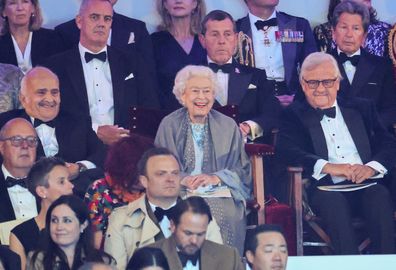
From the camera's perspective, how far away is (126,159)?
23.0ft

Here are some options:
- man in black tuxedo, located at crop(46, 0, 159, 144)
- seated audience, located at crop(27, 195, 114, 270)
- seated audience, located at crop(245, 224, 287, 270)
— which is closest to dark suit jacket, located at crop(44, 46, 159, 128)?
man in black tuxedo, located at crop(46, 0, 159, 144)

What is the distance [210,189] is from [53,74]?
94 cm

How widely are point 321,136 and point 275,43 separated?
28.3 inches

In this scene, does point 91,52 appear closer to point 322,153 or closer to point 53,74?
point 53,74

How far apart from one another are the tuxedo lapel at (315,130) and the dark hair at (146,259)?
1060mm

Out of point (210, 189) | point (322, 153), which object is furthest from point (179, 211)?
point (322, 153)

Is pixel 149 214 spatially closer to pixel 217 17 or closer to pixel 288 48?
pixel 217 17

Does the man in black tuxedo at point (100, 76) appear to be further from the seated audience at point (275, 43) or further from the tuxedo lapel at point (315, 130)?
the tuxedo lapel at point (315, 130)

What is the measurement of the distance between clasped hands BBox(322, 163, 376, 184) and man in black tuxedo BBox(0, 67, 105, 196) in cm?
106

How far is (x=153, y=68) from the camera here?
7590mm

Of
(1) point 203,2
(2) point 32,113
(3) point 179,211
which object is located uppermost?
(1) point 203,2

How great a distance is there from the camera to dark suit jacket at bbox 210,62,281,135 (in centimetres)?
746

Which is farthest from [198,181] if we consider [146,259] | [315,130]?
[315,130]

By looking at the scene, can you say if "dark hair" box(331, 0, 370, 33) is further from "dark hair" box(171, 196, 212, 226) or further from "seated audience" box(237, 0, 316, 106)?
"dark hair" box(171, 196, 212, 226)
